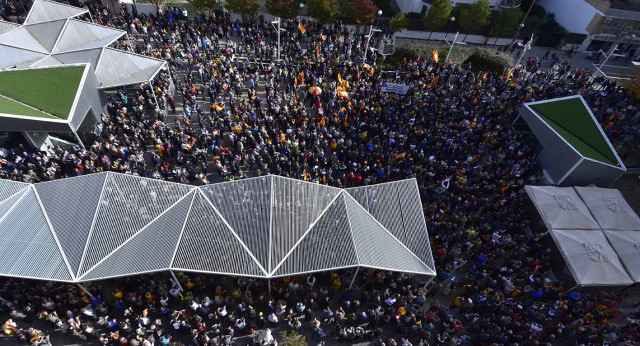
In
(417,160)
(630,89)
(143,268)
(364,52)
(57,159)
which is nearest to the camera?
(143,268)

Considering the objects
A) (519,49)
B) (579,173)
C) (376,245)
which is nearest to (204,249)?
(376,245)

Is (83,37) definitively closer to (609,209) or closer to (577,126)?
(577,126)

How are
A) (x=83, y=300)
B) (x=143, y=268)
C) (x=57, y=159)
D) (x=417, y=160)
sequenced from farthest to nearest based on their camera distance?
1. (x=417, y=160)
2. (x=57, y=159)
3. (x=83, y=300)
4. (x=143, y=268)

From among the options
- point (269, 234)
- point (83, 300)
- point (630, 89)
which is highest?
point (630, 89)

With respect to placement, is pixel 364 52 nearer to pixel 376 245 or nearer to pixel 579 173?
pixel 579 173

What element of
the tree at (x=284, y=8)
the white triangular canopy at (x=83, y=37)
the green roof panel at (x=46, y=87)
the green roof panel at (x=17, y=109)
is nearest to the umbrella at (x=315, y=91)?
the tree at (x=284, y=8)

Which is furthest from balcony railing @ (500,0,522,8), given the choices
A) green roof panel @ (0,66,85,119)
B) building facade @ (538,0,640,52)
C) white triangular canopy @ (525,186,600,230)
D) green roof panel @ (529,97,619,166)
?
green roof panel @ (0,66,85,119)

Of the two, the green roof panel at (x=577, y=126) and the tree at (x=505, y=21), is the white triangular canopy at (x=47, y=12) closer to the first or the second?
the green roof panel at (x=577, y=126)
